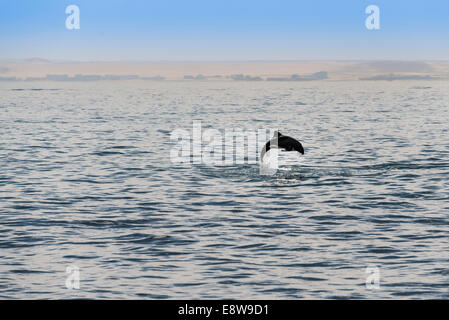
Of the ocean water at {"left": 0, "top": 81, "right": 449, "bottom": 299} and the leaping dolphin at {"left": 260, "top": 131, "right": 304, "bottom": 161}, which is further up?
the leaping dolphin at {"left": 260, "top": 131, "right": 304, "bottom": 161}

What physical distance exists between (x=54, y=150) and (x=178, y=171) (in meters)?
15.0

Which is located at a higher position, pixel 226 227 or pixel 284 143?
pixel 284 143

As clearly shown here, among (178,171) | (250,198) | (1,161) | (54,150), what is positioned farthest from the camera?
(54,150)

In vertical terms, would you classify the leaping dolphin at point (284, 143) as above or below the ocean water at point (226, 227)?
above

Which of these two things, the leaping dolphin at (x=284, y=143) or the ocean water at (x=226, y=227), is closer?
the ocean water at (x=226, y=227)

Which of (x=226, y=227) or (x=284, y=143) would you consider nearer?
(x=226, y=227)

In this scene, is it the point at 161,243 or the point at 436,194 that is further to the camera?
the point at 436,194

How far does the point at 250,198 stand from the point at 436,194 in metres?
7.01

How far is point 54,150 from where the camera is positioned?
48469 mm

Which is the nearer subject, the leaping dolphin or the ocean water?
the ocean water
